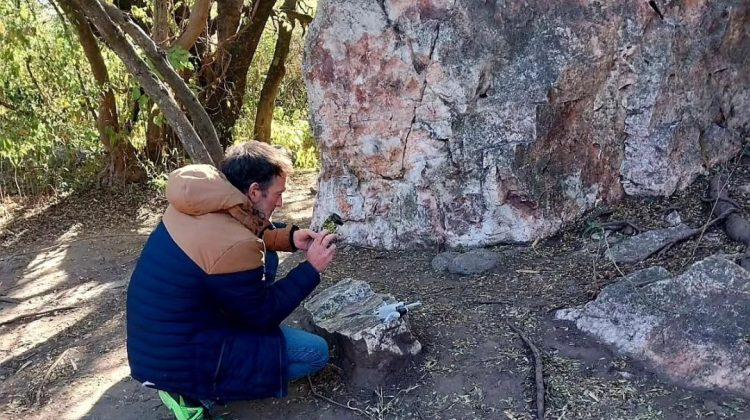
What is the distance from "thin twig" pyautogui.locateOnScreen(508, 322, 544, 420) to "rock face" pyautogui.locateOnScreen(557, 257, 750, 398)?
0.86 ft

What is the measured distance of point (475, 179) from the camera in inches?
167

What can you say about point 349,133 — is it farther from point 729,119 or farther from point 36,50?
point 36,50

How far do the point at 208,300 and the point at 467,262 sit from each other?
185 cm

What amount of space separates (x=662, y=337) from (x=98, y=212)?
5467 mm

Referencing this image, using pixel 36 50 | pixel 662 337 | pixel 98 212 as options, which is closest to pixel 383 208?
pixel 662 337

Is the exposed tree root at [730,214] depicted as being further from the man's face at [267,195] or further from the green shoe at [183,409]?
the green shoe at [183,409]

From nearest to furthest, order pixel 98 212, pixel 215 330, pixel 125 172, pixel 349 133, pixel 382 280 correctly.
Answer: pixel 215 330, pixel 382 280, pixel 349 133, pixel 98 212, pixel 125 172

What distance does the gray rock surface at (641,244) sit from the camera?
367cm

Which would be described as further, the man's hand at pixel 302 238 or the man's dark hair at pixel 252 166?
the man's hand at pixel 302 238

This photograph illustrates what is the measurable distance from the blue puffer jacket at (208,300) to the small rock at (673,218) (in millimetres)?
2407

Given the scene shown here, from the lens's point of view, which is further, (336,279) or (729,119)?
(729,119)

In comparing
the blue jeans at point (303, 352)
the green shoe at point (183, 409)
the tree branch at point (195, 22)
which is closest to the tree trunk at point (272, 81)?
the tree branch at point (195, 22)

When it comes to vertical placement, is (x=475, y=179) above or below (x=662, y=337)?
above

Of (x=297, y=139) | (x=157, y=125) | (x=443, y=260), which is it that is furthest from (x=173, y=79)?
(x=297, y=139)
